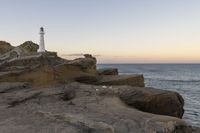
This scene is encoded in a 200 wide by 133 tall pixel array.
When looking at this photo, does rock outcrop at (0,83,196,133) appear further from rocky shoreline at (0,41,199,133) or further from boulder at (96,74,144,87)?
boulder at (96,74,144,87)

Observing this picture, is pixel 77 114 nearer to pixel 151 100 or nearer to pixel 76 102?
pixel 76 102

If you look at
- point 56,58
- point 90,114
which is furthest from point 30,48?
point 90,114

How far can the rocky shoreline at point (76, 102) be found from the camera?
619cm

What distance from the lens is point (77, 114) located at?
6840 millimetres

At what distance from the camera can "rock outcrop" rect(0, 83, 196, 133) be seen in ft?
19.8

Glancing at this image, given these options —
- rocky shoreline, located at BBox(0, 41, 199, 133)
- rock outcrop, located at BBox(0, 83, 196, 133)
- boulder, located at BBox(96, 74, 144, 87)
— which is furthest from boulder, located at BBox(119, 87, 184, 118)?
boulder, located at BBox(96, 74, 144, 87)

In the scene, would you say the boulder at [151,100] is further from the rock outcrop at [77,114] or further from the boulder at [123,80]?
the boulder at [123,80]

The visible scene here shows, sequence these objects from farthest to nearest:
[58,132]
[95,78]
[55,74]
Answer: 1. [95,78]
2. [55,74]
3. [58,132]

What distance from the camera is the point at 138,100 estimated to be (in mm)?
9328

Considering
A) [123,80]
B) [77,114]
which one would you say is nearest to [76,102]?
[77,114]

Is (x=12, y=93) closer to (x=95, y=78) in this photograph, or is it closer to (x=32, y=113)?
(x=32, y=113)

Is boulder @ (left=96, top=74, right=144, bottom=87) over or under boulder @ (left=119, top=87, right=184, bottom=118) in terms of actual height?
over

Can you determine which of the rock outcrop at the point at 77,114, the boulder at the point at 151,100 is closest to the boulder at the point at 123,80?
the boulder at the point at 151,100

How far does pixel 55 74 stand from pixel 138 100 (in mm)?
4080
